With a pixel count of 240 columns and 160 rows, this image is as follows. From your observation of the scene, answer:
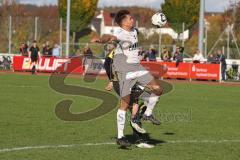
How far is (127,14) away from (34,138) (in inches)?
110

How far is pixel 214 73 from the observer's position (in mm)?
36781

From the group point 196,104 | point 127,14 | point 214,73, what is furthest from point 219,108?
point 214,73

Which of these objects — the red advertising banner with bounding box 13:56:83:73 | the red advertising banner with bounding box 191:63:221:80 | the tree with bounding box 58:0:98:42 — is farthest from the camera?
the tree with bounding box 58:0:98:42

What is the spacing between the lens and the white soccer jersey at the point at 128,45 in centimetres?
1078

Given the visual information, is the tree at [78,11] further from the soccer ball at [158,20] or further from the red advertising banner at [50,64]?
the soccer ball at [158,20]

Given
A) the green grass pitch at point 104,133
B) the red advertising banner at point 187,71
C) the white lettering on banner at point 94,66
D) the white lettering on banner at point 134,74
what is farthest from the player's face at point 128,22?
the white lettering on banner at point 94,66

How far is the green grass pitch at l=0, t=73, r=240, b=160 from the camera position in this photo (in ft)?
32.0

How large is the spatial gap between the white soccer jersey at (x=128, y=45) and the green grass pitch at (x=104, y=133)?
5.13 ft

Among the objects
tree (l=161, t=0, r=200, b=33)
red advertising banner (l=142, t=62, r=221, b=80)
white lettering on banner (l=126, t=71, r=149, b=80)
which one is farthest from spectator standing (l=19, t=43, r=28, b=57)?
white lettering on banner (l=126, t=71, r=149, b=80)

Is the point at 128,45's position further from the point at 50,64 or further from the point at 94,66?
the point at 50,64

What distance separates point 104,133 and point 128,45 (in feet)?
7.64

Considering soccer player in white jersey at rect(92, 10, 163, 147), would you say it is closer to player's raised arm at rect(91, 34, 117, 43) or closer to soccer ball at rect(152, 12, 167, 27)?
player's raised arm at rect(91, 34, 117, 43)

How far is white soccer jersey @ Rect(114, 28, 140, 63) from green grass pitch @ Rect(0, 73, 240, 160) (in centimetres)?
156

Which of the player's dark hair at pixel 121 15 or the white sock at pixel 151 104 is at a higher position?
the player's dark hair at pixel 121 15
